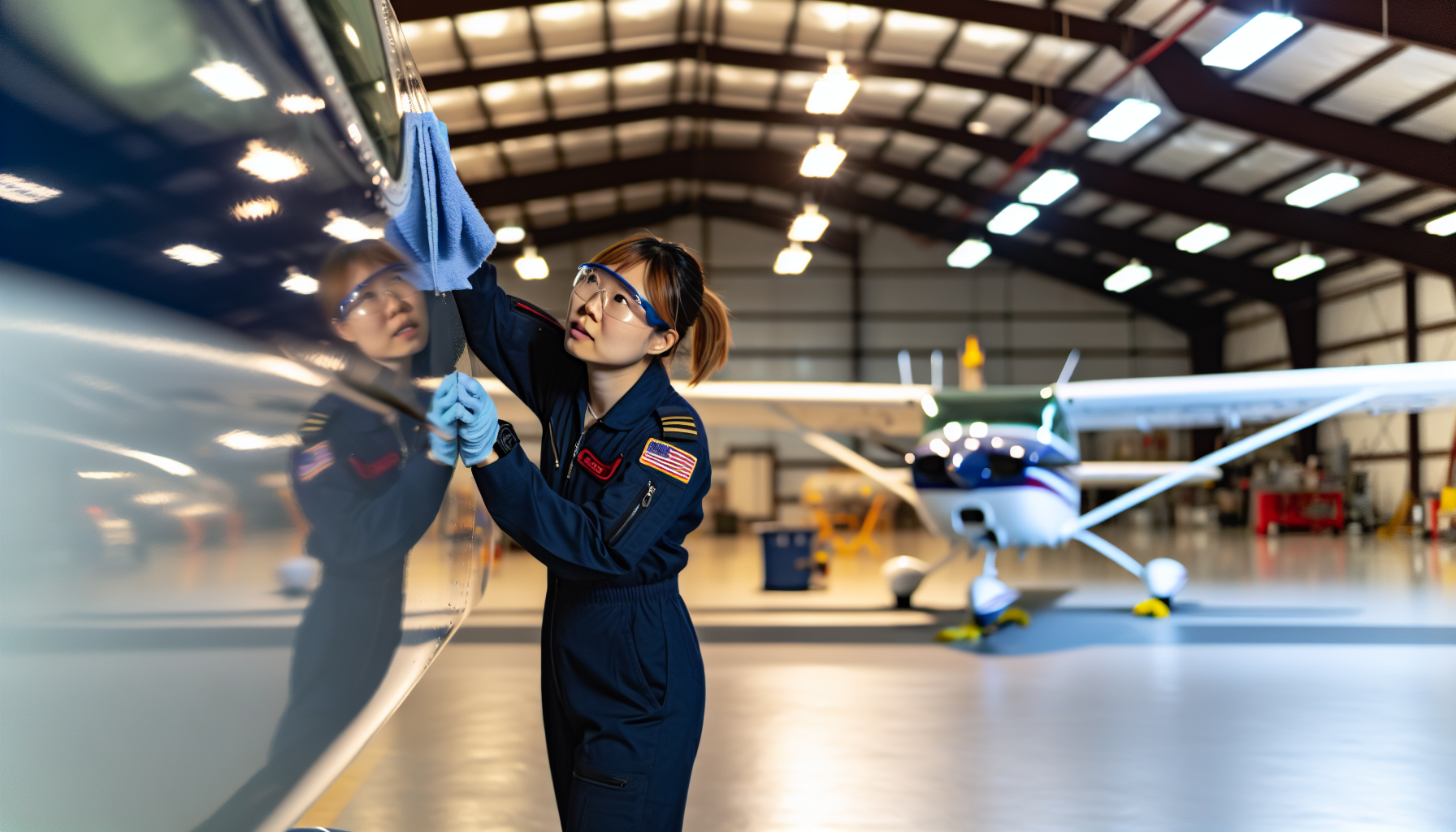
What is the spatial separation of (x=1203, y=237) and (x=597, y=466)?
2172 cm

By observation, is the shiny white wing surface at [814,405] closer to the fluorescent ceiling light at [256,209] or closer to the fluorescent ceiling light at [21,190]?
the fluorescent ceiling light at [256,209]

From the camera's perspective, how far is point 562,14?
14.4 metres

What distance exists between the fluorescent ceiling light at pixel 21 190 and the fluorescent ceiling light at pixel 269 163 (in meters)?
0.25

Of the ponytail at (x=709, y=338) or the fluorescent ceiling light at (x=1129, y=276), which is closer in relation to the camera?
the ponytail at (x=709, y=338)

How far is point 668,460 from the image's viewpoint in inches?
60.1

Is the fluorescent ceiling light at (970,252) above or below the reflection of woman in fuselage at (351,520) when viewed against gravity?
above

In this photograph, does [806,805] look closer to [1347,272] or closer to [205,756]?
[205,756]

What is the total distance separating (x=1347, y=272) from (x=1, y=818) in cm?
2693

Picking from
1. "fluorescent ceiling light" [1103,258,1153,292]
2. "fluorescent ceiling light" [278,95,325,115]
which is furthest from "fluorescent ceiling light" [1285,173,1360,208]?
"fluorescent ceiling light" [278,95,325,115]

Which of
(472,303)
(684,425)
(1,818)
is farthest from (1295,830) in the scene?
(1,818)

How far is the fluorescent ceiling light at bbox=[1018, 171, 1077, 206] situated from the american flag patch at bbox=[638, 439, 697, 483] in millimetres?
16351

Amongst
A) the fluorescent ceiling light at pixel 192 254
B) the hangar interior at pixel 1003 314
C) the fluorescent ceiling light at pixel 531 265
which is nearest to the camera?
the fluorescent ceiling light at pixel 192 254

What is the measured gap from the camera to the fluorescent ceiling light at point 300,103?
0.92 metres

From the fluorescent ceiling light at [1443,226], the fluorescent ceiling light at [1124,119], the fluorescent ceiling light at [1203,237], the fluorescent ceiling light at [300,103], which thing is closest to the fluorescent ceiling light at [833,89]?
the fluorescent ceiling light at [1124,119]
